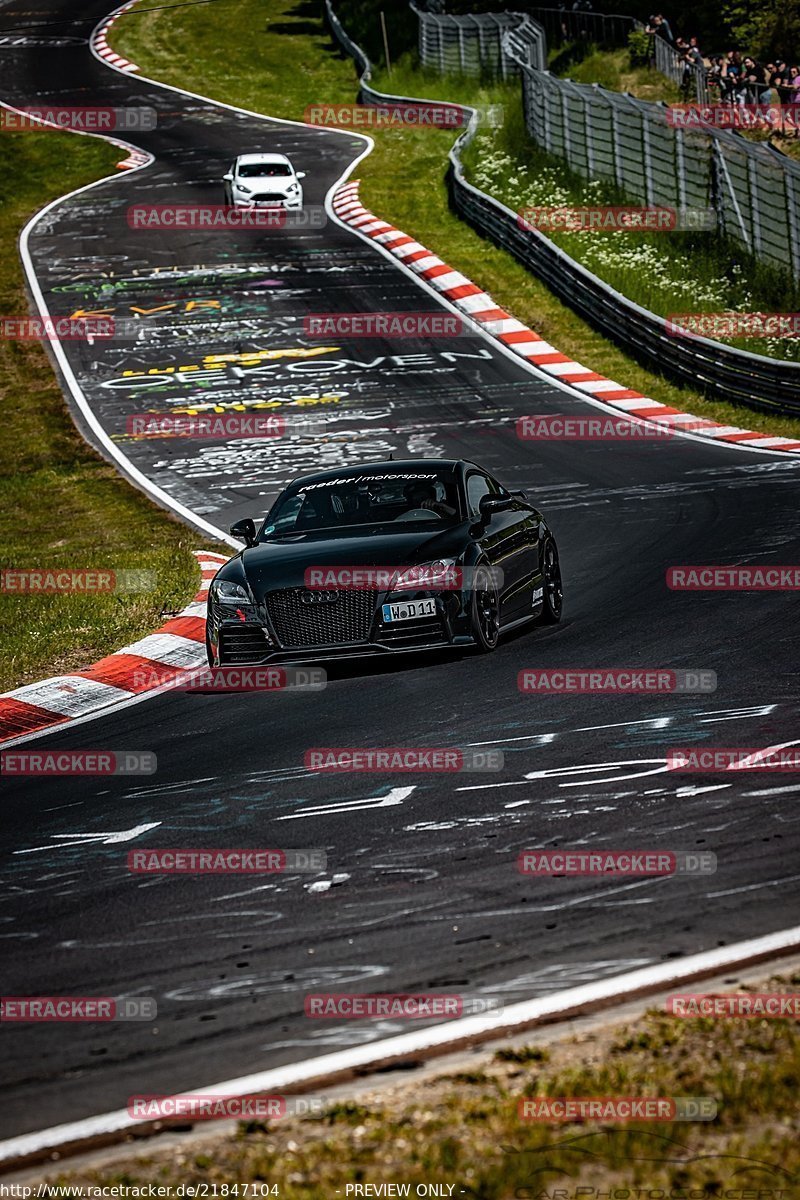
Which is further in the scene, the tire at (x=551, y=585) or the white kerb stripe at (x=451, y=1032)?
the tire at (x=551, y=585)

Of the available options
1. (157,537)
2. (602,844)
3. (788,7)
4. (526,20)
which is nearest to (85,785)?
(602,844)

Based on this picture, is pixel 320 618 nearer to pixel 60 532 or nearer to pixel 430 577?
pixel 430 577

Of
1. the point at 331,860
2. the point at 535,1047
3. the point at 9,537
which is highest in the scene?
the point at 535,1047

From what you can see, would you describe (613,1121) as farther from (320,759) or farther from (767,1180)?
(320,759)

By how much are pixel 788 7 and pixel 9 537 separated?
88.3ft

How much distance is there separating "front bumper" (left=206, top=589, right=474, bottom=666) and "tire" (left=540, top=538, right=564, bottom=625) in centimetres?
159

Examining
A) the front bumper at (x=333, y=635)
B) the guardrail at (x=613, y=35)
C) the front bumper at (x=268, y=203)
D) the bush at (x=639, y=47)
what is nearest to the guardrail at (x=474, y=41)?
the guardrail at (x=613, y=35)

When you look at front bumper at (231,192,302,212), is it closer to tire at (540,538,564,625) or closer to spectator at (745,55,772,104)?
spectator at (745,55,772,104)

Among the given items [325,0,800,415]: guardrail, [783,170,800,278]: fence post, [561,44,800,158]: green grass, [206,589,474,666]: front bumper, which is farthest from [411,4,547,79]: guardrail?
[206,589,474,666]: front bumper

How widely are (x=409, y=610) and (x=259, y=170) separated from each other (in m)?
29.1

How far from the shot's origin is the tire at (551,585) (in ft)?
41.4

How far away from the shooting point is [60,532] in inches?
756

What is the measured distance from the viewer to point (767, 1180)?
Answer: 392cm

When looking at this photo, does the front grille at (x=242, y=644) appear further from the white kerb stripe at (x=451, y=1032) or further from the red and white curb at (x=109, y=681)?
the white kerb stripe at (x=451, y=1032)
